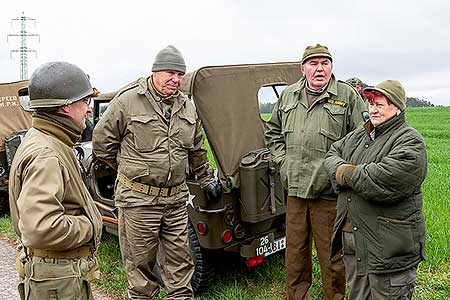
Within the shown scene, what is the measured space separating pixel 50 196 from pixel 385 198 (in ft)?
6.24

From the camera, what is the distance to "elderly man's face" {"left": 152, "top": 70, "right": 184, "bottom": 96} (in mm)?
4191

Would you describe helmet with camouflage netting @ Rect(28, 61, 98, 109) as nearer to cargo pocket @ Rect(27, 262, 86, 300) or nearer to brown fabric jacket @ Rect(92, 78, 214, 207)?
cargo pocket @ Rect(27, 262, 86, 300)

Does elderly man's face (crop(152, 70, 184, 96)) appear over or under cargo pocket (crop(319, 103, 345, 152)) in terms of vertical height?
over

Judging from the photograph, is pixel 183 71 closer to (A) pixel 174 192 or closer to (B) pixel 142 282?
(A) pixel 174 192

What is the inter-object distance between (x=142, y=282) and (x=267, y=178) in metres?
1.30

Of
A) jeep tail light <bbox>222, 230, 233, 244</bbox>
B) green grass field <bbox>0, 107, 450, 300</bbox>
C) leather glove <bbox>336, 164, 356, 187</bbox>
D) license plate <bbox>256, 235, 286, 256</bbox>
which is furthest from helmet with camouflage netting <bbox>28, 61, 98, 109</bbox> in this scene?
green grass field <bbox>0, 107, 450, 300</bbox>

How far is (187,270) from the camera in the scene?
444 centimetres

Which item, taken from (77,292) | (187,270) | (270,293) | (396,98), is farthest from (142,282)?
(396,98)

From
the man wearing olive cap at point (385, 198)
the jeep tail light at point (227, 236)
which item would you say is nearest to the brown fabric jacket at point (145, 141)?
the jeep tail light at point (227, 236)

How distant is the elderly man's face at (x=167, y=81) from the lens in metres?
4.19

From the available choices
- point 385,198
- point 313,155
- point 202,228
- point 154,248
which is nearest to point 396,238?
point 385,198

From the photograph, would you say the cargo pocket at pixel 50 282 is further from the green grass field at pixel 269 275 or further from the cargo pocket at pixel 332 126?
the green grass field at pixel 269 275

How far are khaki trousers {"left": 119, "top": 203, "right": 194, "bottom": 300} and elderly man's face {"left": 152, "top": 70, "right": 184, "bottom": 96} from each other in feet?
2.93

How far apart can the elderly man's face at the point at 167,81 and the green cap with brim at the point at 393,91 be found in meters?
1.47
